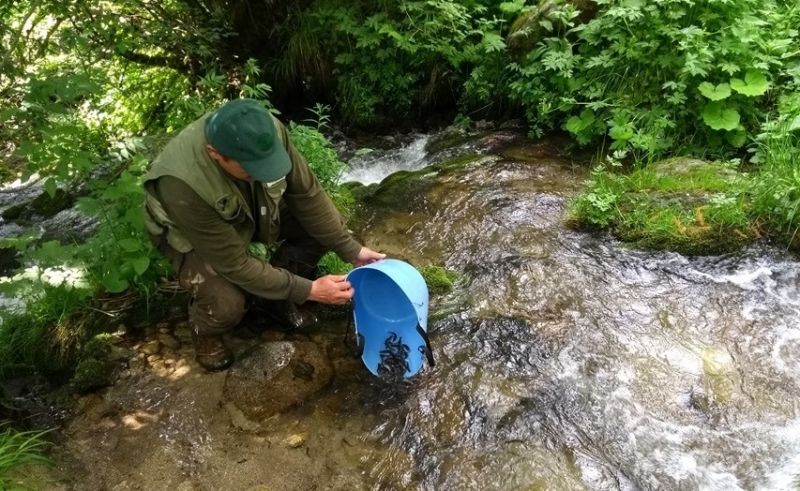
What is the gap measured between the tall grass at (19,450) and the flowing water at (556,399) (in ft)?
0.46

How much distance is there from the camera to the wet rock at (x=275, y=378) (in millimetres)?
2844

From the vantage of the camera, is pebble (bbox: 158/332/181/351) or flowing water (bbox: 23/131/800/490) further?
pebble (bbox: 158/332/181/351)

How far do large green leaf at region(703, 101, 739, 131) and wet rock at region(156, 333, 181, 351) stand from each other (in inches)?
173

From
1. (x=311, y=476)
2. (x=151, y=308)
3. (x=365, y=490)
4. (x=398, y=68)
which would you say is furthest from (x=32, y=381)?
(x=398, y=68)

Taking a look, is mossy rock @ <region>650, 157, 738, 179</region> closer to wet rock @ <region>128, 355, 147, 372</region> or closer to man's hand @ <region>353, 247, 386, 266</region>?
man's hand @ <region>353, 247, 386, 266</region>

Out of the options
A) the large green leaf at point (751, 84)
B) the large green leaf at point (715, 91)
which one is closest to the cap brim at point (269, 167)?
the large green leaf at point (715, 91)

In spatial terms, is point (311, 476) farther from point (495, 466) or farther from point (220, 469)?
point (495, 466)

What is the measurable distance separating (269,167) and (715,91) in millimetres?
3970

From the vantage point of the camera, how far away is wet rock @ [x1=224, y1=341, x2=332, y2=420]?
2.84 metres

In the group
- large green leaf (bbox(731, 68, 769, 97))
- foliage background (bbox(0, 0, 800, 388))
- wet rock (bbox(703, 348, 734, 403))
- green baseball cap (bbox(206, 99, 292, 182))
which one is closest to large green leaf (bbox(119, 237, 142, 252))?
foliage background (bbox(0, 0, 800, 388))

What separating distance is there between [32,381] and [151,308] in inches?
29.2

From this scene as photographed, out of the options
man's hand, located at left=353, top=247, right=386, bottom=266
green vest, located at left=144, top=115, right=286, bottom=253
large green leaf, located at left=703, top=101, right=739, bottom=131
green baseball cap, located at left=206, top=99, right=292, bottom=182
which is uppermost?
green baseball cap, located at left=206, top=99, right=292, bottom=182

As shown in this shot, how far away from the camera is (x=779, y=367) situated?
2.91 m

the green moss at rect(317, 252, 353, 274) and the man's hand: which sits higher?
the man's hand
